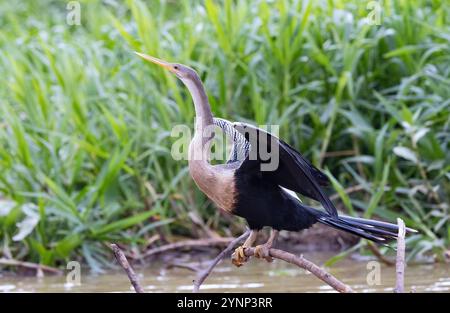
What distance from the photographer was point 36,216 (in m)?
5.90

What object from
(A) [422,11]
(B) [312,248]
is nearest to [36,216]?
(B) [312,248]

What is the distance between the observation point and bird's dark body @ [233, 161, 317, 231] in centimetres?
375

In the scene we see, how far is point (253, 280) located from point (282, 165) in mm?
2027

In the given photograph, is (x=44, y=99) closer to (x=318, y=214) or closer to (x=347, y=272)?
(x=347, y=272)

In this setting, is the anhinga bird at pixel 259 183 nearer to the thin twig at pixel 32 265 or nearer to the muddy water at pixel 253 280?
the muddy water at pixel 253 280

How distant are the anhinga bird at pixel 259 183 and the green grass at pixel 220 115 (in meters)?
2.03

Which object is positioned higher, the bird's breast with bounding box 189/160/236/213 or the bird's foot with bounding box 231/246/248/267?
the bird's breast with bounding box 189/160/236/213

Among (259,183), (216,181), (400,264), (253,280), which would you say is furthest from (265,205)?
(253,280)

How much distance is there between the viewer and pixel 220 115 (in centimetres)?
654

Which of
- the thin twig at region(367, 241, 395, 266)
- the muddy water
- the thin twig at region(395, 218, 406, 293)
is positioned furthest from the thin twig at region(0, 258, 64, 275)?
the thin twig at region(395, 218, 406, 293)

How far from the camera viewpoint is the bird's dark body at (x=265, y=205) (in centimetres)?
375

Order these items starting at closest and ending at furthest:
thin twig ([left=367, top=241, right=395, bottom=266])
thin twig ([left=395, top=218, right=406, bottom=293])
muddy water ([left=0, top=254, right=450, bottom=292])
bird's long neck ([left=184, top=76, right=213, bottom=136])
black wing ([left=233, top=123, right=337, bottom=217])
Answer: thin twig ([left=395, top=218, right=406, bottom=293]), black wing ([left=233, top=123, right=337, bottom=217]), bird's long neck ([left=184, top=76, right=213, bottom=136]), muddy water ([left=0, top=254, right=450, bottom=292]), thin twig ([left=367, top=241, right=395, bottom=266])

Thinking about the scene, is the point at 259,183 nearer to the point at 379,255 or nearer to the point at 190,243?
the point at 379,255

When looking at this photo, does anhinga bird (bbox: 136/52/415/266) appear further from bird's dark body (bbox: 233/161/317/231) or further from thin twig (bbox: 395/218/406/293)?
thin twig (bbox: 395/218/406/293)
